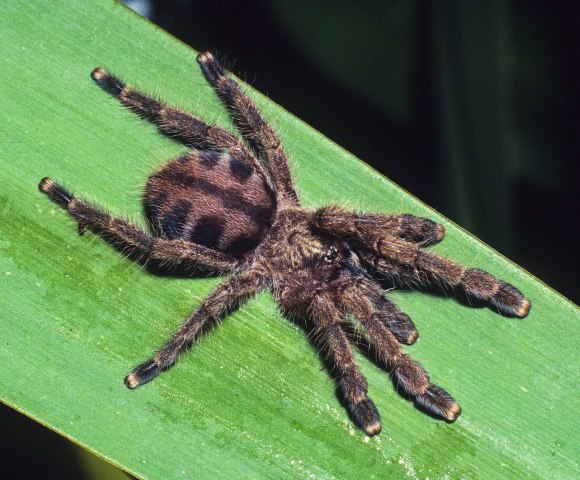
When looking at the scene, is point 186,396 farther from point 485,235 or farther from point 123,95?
point 485,235

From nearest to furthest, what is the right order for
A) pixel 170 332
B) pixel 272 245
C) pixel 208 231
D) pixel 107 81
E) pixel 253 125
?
pixel 107 81 < pixel 170 332 < pixel 208 231 < pixel 253 125 < pixel 272 245

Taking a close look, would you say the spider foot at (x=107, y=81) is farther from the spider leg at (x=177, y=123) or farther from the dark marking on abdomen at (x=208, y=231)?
the dark marking on abdomen at (x=208, y=231)

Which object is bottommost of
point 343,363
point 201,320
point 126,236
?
point 201,320

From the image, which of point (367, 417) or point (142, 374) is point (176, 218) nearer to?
point (142, 374)

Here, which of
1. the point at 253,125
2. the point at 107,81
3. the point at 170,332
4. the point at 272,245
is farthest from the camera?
the point at 272,245

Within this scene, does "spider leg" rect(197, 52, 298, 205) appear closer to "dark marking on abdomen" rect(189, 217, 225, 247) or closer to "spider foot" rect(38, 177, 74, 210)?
"dark marking on abdomen" rect(189, 217, 225, 247)

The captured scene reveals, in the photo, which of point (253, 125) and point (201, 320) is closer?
point (201, 320)

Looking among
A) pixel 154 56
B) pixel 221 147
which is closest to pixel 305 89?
pixel 221 147

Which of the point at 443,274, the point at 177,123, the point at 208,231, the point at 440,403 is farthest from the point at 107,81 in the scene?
the point at 440,403
